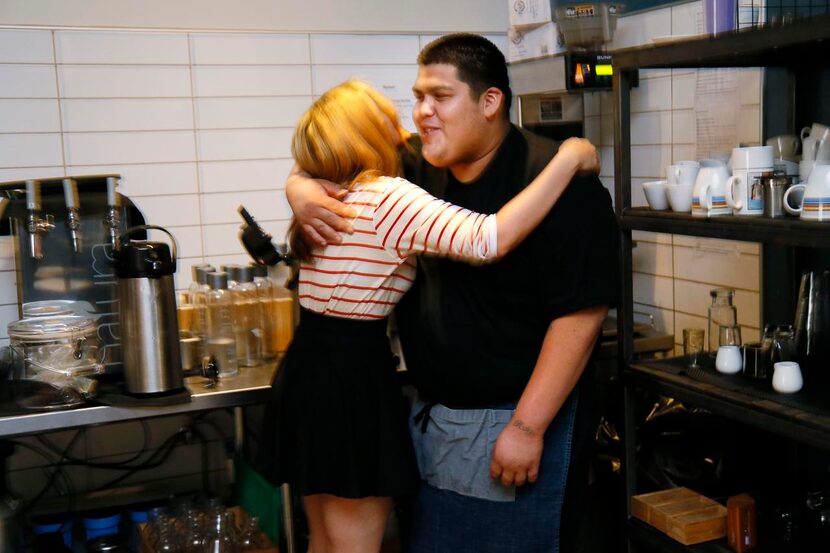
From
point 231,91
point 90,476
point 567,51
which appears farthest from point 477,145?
point 90,476

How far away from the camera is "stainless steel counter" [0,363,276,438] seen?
7.67 ft

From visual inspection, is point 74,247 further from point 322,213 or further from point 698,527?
point 698,527

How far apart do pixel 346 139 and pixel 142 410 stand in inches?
36.5

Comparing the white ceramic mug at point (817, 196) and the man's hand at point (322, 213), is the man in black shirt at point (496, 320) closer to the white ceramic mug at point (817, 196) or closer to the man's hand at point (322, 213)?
the man's hand at point (322, 213)

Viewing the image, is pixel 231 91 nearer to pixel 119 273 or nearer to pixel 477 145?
pixel 119 273

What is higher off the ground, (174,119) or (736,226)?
(174,119)

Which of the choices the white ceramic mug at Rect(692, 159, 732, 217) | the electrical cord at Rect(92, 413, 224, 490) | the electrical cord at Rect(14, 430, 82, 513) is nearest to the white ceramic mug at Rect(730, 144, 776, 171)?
the white ceramic mug at Rect(692, 159, 732, 217)

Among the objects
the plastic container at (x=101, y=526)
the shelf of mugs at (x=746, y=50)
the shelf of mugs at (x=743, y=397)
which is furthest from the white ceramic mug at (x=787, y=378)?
the plastic container at (x=101, y=526)

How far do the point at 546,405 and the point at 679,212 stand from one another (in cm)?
67

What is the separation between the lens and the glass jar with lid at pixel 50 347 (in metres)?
2.46

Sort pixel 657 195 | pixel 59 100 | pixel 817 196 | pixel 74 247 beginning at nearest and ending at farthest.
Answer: pixel 817 196 < pixel 657 195 < pixel 74 247 < pixel 59 100

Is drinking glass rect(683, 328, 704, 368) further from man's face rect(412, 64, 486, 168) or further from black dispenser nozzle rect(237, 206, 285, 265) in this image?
black dispenser nozzle rect(237, 206, 285, 265)

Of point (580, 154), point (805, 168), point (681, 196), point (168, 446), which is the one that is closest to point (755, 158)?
point (805, 168)

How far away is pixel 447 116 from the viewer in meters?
1.98
